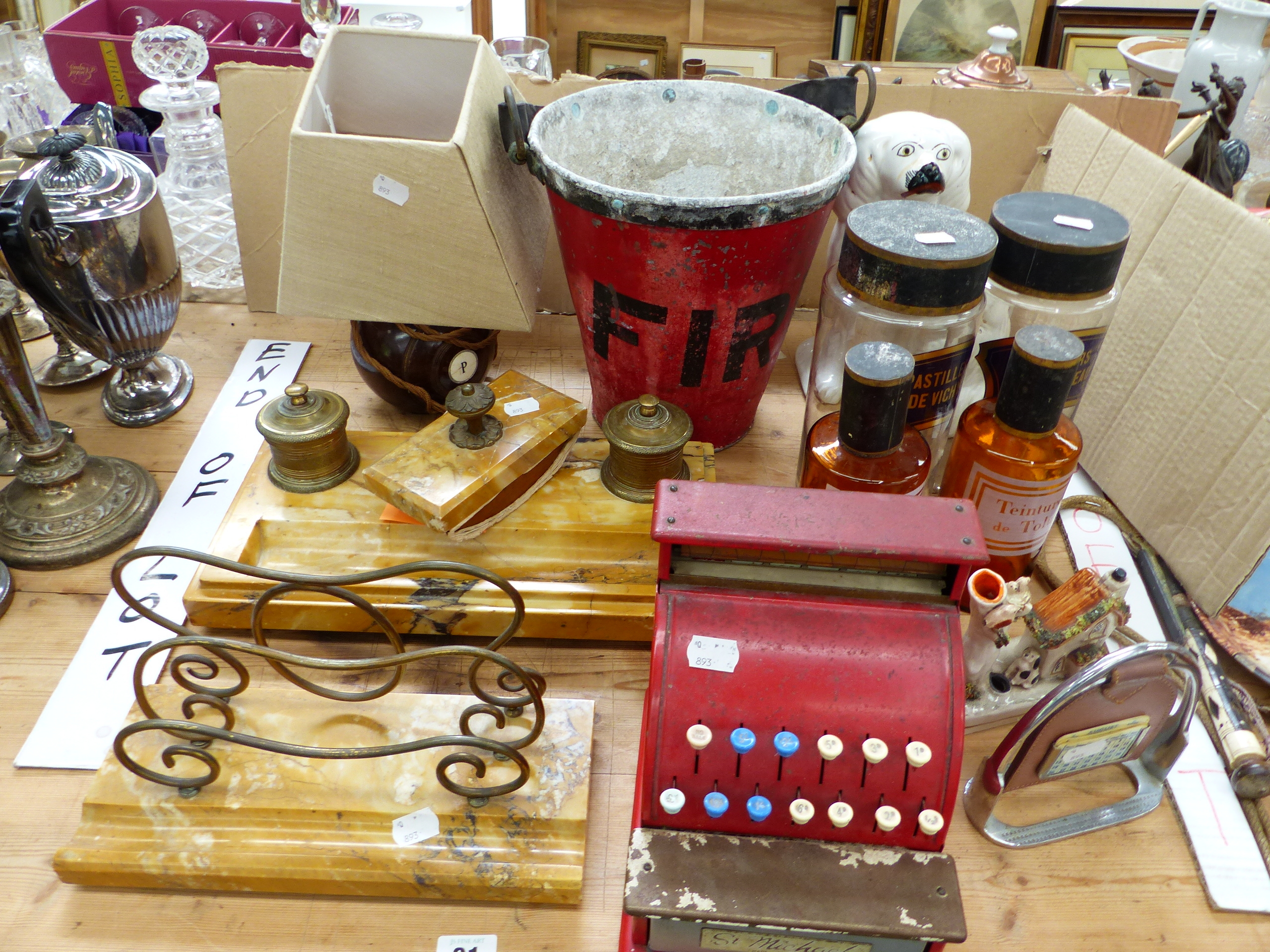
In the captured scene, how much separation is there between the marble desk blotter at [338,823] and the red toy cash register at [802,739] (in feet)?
0.43

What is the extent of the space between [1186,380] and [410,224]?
95 centimetres

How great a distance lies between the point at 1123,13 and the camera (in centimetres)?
265

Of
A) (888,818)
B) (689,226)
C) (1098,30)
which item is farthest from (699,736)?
(1098,30)

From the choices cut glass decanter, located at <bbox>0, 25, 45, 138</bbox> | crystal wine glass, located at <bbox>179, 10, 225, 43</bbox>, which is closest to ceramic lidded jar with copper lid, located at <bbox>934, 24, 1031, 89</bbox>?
crystal wine glass, located at <bbox>179, 10, 225, 43</bbox>

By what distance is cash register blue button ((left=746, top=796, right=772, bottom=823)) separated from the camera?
2.30 ft

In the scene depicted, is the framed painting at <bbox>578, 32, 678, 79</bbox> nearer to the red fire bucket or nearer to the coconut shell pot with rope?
the red fire bucket

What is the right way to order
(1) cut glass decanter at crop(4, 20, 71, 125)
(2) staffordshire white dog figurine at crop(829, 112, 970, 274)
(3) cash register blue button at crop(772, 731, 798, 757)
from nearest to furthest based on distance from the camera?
(3) cash register blue button at crop(772, 731, 798, 757), (2) staffordshire white dog figurine at crop(829, 112, 970, 274), (1) cut glass decanter at crop(4, 20, 71, 125)

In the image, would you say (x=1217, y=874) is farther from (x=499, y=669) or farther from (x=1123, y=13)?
(x=1123, y=13)

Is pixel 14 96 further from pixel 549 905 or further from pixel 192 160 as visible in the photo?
pixel 549 905

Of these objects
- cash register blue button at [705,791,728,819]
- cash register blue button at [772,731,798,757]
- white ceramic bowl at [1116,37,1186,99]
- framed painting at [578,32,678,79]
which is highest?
A: white ceramic bowl at [1116,37,1186,99]

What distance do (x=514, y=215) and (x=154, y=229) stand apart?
463 mm

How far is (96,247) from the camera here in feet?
3.56

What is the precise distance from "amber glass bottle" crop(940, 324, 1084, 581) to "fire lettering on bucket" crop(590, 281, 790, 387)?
276 mm

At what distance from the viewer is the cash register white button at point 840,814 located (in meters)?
0.69
